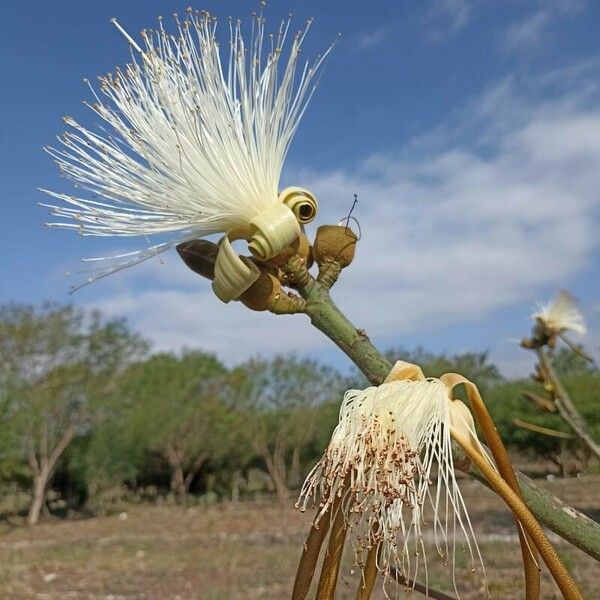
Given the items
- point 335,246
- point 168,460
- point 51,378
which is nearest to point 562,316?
point 335,246

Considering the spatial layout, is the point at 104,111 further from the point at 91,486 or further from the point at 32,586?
the point at 91,486

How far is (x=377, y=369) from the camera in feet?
2.75

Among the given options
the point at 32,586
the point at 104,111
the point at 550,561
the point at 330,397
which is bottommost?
the point at 32,586

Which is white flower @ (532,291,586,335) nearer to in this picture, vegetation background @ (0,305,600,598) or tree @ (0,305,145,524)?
vegetation background @ (0,305,600,598)

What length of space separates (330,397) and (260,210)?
32454 millimetres

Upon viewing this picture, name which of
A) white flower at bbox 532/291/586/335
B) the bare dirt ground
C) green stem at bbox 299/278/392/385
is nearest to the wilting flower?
green stem at bbox 299/278/392/385

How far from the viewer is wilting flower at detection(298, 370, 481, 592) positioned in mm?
806

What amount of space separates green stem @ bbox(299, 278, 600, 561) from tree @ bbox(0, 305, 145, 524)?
2490 cm

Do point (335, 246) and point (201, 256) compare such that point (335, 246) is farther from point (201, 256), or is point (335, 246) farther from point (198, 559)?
point (198, 559)

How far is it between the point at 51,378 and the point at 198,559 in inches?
470

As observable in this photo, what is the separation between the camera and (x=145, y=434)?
30891 millimetres

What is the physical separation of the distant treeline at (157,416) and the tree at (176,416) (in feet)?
0.18

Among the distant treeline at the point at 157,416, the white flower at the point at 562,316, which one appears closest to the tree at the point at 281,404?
the distant treeline at the point at 157,416

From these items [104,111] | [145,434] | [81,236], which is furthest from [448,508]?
[145,434]
